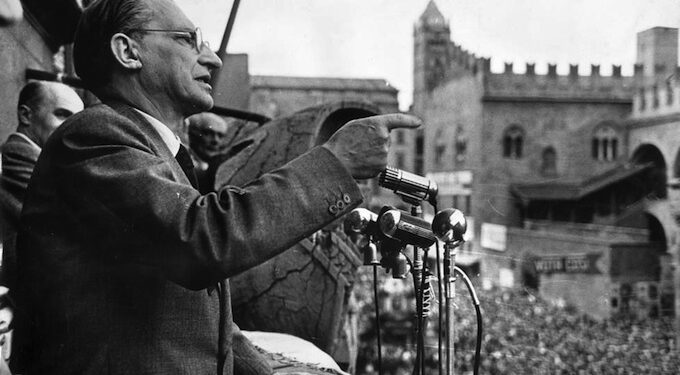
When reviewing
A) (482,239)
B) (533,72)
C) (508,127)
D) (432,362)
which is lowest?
(482,239)

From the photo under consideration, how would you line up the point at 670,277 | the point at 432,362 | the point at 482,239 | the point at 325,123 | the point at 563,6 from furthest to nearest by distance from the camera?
the point at 482,239 → the point at 670,277 → the point at 563,6 → the point at 432,362 → the point at 325,123

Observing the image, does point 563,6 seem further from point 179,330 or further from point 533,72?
point 533,72

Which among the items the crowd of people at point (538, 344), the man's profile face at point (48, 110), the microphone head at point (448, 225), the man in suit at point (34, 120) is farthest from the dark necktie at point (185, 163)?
the crowd of people at point (538, 344)

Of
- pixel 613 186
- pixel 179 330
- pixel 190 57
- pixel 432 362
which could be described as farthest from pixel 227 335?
pixel 613 186

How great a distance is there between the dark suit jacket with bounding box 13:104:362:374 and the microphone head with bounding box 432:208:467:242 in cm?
39

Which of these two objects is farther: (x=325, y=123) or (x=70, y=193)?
(x=325, y=123)

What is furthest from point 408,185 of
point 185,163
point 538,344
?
point 538,344

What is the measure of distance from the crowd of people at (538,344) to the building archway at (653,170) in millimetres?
9379

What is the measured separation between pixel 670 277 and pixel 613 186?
13.5m

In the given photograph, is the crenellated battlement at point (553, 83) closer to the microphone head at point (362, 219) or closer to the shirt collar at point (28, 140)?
the shirt collar at point (28, 140)

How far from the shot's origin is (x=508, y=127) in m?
41.3

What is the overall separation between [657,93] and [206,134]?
101ft

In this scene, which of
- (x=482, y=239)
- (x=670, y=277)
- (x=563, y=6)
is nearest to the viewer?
(x=563, y=6)

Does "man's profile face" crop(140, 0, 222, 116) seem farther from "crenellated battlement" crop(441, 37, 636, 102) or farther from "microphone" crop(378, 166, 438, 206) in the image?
"crenellated battlement" crop(441, 37, 636, 102)
